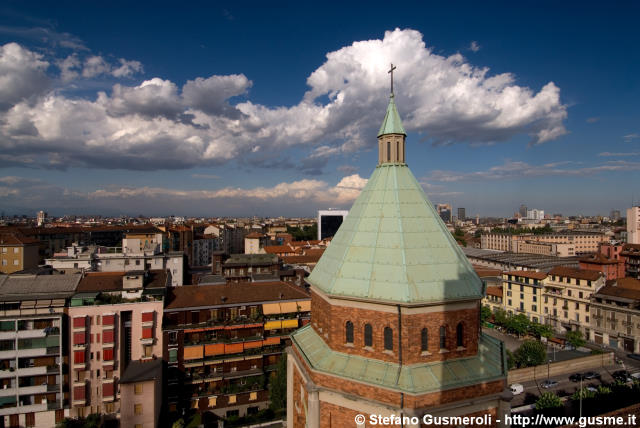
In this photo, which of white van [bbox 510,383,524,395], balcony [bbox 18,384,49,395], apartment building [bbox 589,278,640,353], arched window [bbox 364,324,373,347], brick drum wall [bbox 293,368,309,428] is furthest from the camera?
apartment building [bbox 589,278,640,353]

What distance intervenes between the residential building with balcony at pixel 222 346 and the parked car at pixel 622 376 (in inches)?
1226

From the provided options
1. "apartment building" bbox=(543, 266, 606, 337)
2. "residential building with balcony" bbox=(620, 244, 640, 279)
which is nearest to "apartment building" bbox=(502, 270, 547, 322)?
"apartment building" bbox=(543, 266, 606, 337)

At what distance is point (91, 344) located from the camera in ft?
98.7

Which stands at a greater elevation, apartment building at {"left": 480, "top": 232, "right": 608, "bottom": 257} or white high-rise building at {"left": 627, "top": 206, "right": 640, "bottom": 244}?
white high-rise building at {"left": 627, "top": 206, "right": 640, "bottom": 244}

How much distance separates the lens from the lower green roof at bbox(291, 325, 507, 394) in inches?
388

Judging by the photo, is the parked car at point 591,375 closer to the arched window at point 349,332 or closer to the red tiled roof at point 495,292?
the red tiled roof at point 495,292

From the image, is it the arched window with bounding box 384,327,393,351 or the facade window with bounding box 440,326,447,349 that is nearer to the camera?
the arched window with bounding box 384,327,393,351

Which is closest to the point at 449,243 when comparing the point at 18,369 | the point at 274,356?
the point at 274,356

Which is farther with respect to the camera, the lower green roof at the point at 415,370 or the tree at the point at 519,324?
the tree at the point at 519,324

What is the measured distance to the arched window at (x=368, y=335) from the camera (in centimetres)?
1073

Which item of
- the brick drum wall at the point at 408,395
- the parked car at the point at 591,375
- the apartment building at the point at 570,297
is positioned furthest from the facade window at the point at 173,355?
the apartment building at the point at 570,297

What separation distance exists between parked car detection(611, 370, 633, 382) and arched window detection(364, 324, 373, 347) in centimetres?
3741

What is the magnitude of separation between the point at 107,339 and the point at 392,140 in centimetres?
2974

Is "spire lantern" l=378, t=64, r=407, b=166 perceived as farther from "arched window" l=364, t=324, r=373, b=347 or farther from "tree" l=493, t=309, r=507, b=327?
"tree" l=493, t=309, r=507, b=327
